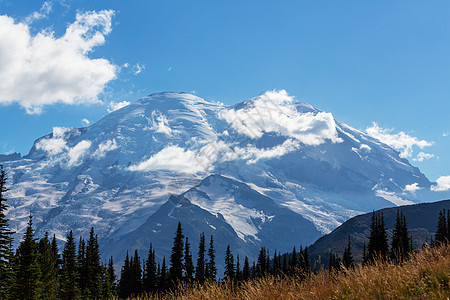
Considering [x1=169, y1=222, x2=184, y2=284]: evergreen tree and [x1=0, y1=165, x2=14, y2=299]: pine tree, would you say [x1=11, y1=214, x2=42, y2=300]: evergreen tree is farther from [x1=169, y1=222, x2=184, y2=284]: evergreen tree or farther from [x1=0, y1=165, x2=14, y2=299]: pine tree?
[x1=169, y1=222, x2=184, y2=284]: evergreen tree

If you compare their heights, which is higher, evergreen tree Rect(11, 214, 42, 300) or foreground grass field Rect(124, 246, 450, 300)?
foreground grass field Rect(124, 246, 450, 300)

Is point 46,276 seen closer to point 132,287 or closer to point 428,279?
point 132,287

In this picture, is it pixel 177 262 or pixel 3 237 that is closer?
pixel 3 237

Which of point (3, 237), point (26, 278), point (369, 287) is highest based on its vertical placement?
point (3, 237)

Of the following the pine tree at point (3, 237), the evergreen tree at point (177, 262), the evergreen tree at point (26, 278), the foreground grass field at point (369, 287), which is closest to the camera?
the foreground grass field at point (369, 287)

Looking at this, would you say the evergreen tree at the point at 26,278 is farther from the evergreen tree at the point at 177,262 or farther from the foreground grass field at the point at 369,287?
the foreground grass field at the point at 369,287

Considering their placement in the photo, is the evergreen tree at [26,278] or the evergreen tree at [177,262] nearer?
the evergreen tree at [26,278]

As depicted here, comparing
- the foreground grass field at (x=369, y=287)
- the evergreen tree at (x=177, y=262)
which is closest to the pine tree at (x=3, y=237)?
the evergreen tree at (x=177, y=262)

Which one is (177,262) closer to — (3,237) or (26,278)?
(26,278)

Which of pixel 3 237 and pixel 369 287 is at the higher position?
pixel 3 237

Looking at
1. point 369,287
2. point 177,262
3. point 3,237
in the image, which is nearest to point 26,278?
point 3,237

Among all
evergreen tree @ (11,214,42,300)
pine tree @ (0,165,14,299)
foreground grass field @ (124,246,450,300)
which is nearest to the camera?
foreground grass field @ (124,246,450,300)

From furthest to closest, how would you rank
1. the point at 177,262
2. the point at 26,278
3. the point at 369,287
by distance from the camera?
the point at 177,262
the point at 26,278
the point at 369,287

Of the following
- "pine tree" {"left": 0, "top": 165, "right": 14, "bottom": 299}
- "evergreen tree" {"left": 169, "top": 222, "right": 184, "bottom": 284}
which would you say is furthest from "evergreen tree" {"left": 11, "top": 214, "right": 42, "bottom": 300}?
"evergreen tree" {"left": 169, "top": 222, "right": 184, "bottom": 284}
